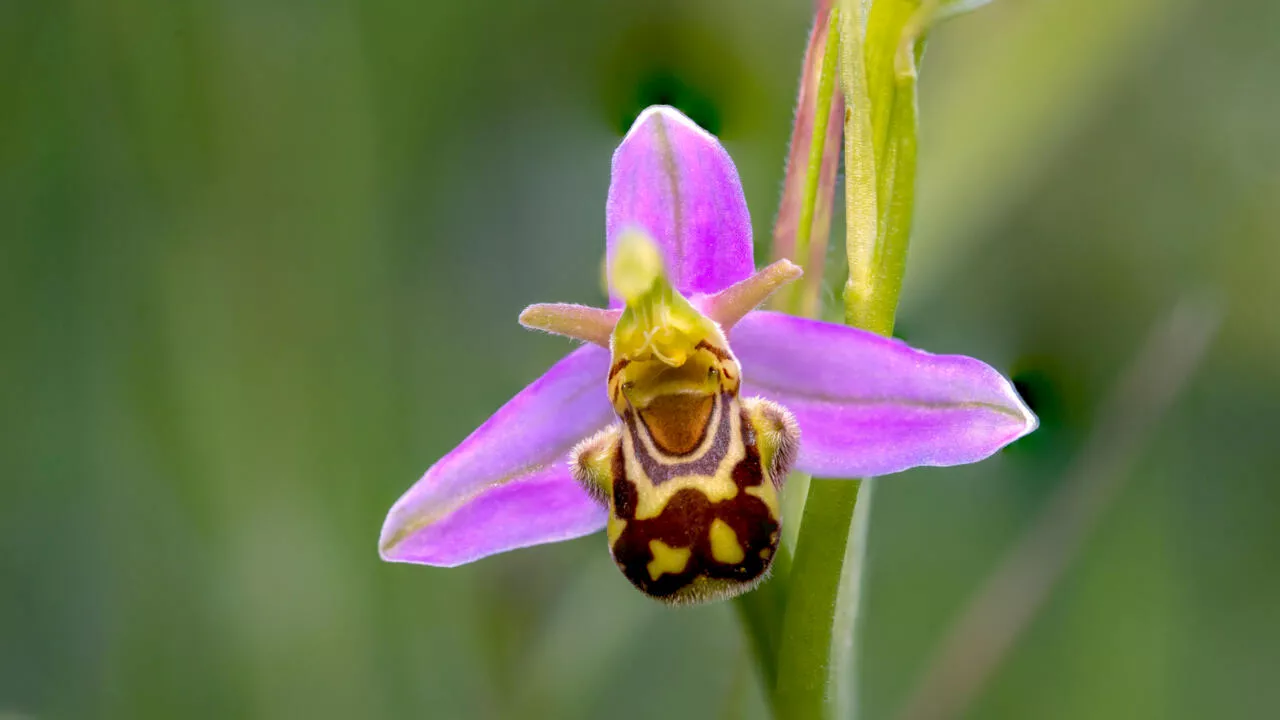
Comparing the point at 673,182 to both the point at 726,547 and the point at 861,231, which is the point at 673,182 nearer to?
the point at 861,231

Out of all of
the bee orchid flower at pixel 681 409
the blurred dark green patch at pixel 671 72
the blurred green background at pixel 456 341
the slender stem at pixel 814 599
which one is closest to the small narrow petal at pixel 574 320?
the bee orchid flower at pixel 681 409

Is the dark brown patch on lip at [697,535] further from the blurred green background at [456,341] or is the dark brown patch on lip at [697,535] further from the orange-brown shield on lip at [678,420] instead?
the blurred green background at [456,341]

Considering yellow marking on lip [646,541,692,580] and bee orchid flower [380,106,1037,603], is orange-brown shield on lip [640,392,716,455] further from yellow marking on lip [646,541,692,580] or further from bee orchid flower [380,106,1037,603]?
yellow marking on lip [646,541,692,580]

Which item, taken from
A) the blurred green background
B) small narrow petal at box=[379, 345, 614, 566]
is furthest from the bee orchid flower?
the blurred green background

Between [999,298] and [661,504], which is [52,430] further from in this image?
[999,298]

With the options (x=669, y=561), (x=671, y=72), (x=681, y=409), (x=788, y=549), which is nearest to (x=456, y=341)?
(x=671, y=72)

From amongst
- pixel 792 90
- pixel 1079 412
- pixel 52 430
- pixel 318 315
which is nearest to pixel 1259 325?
pixel 1079 412
